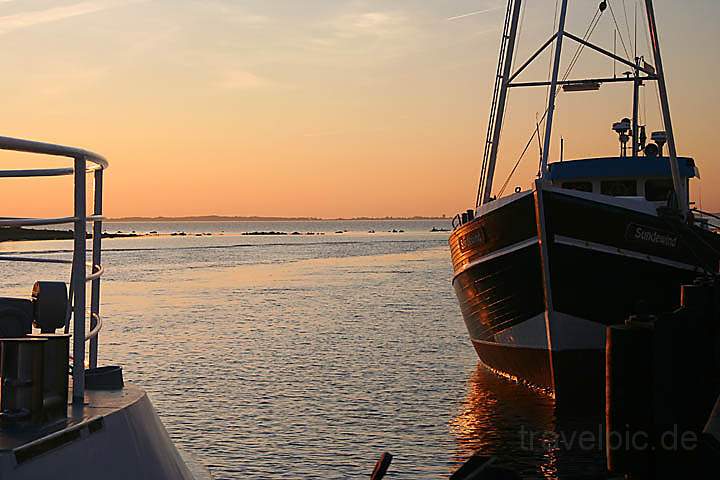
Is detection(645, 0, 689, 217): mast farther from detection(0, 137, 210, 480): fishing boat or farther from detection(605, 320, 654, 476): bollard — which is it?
detection(0, 137, 210, 480): fishing boat

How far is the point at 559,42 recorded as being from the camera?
17.1m

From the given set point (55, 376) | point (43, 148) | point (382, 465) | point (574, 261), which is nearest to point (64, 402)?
point (55, 376)

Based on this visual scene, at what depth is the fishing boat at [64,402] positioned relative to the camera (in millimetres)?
3613

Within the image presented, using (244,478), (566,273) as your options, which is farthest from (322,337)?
(244,478)

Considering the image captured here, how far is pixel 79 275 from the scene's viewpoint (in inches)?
166

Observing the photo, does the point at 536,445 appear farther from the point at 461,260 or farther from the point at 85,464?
the point at 85,464

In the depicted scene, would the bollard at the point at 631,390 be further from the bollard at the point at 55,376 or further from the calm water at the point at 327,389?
the bollard at the point at 55,376

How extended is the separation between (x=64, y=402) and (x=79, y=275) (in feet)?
1.84

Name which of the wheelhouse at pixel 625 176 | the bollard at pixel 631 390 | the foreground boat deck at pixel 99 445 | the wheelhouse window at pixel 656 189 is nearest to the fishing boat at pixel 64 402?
the foreground boat deck at pixel 99 445

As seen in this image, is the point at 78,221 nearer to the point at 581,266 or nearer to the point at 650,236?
the point at 581,266

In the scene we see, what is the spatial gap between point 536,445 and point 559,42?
7241 millimetres

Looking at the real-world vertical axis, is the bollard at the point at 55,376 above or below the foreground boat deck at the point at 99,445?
Result: above

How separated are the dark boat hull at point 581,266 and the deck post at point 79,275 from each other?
12.3 metres

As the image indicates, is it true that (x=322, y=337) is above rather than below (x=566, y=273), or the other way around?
below
